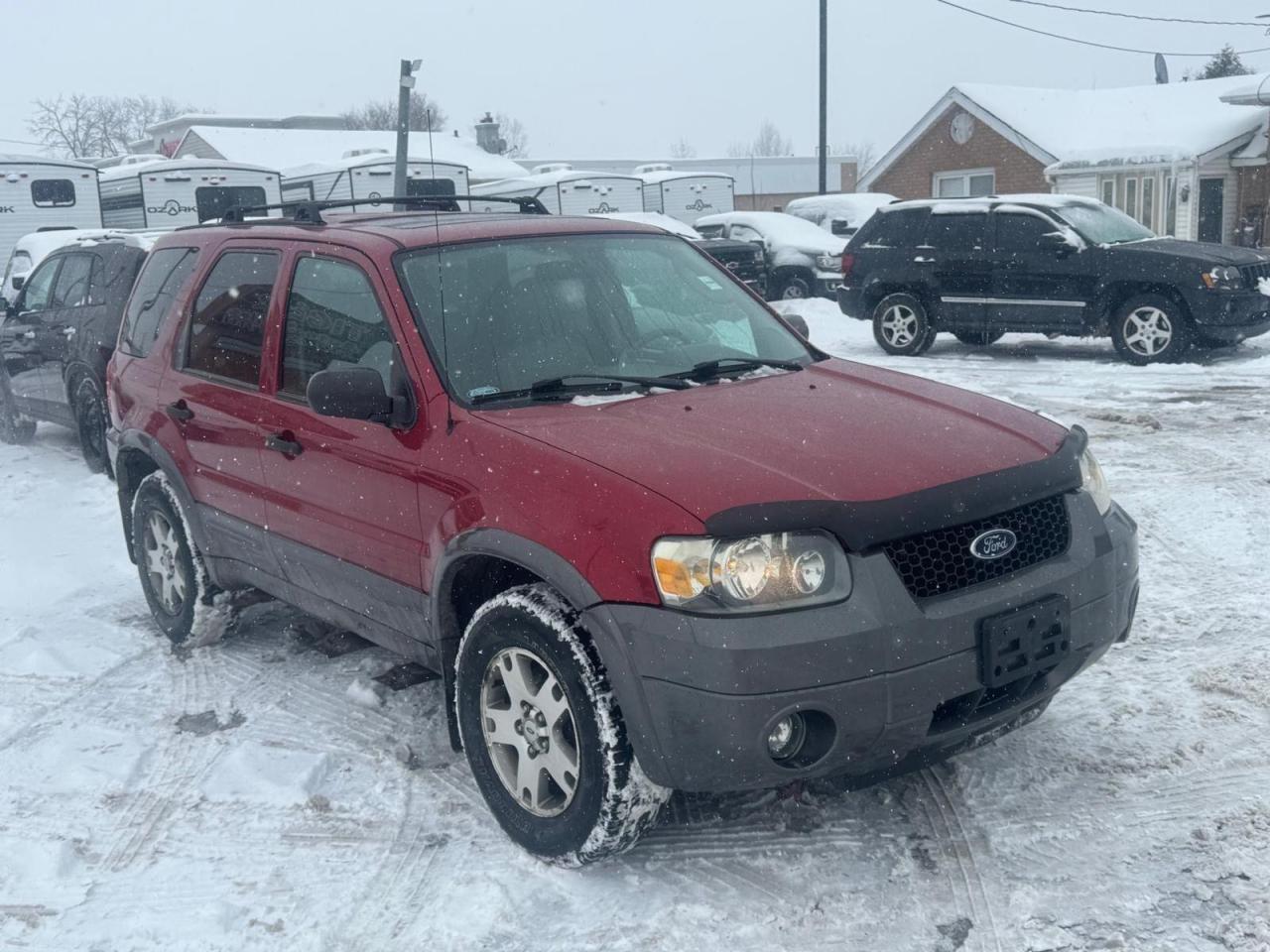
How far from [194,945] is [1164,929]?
8.08 feet

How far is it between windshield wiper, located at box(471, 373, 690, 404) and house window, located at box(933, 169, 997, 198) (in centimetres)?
2917

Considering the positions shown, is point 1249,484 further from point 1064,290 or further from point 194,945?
point 194,945

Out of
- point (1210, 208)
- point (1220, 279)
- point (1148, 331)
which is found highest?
point (1210, 208)

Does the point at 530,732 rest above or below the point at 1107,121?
below

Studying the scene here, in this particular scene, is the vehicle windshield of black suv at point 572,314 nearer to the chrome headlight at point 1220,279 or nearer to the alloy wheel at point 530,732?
the alloy wheel at point 530,732

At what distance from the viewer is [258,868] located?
3602mm

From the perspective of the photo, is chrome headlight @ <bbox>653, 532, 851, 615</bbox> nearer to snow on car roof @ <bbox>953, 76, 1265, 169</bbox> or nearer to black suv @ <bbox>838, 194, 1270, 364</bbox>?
black suv @ <bbox>838, 194, 1270, 364</bbox>

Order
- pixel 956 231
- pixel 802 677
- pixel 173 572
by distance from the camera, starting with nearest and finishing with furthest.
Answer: pixel 802 677, pixel 173 572, pixel 956 231

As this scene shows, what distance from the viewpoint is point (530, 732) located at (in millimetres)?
3506

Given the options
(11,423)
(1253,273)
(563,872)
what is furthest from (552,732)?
(1253,273)

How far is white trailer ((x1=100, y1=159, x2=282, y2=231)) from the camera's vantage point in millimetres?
21047

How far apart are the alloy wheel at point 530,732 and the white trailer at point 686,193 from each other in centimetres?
2372

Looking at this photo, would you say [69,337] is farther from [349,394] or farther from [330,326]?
[349,394]

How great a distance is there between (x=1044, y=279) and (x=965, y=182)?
2067cm
